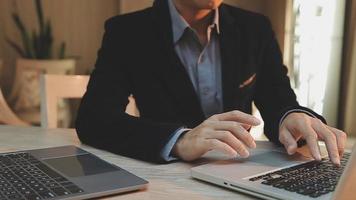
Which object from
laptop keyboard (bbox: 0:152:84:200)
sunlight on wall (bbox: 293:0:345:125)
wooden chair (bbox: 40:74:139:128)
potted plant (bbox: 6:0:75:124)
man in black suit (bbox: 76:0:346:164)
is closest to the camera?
laptop keyboard (bbox: 0:152:84:200)

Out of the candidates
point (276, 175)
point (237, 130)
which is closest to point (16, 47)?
point (237, 130)

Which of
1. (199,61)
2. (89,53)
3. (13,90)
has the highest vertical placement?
(199,61)

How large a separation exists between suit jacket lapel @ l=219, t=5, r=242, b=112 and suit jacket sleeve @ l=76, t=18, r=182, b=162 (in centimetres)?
27

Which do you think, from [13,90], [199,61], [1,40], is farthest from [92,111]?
[1,40]

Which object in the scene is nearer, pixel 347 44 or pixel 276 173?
pixel 276 173

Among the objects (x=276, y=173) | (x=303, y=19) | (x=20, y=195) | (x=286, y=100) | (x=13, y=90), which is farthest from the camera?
(x=13, y=90)

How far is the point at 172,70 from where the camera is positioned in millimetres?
1246

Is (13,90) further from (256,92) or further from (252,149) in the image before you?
(252,149)

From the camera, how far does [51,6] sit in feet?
12.0

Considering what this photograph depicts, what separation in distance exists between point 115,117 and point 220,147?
0.31 metres

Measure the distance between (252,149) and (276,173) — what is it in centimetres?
18

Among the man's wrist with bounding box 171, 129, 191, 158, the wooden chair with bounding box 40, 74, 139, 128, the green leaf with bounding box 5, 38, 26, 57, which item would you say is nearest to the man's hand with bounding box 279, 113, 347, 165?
the man's wrist with bounding box 171, 129, 191, 158

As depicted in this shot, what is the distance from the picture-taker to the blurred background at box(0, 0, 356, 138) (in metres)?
2.91

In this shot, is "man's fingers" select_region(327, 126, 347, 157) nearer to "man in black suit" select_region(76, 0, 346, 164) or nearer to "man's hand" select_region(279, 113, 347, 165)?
"man's hand" select_region(279, 113, 347, 165)
